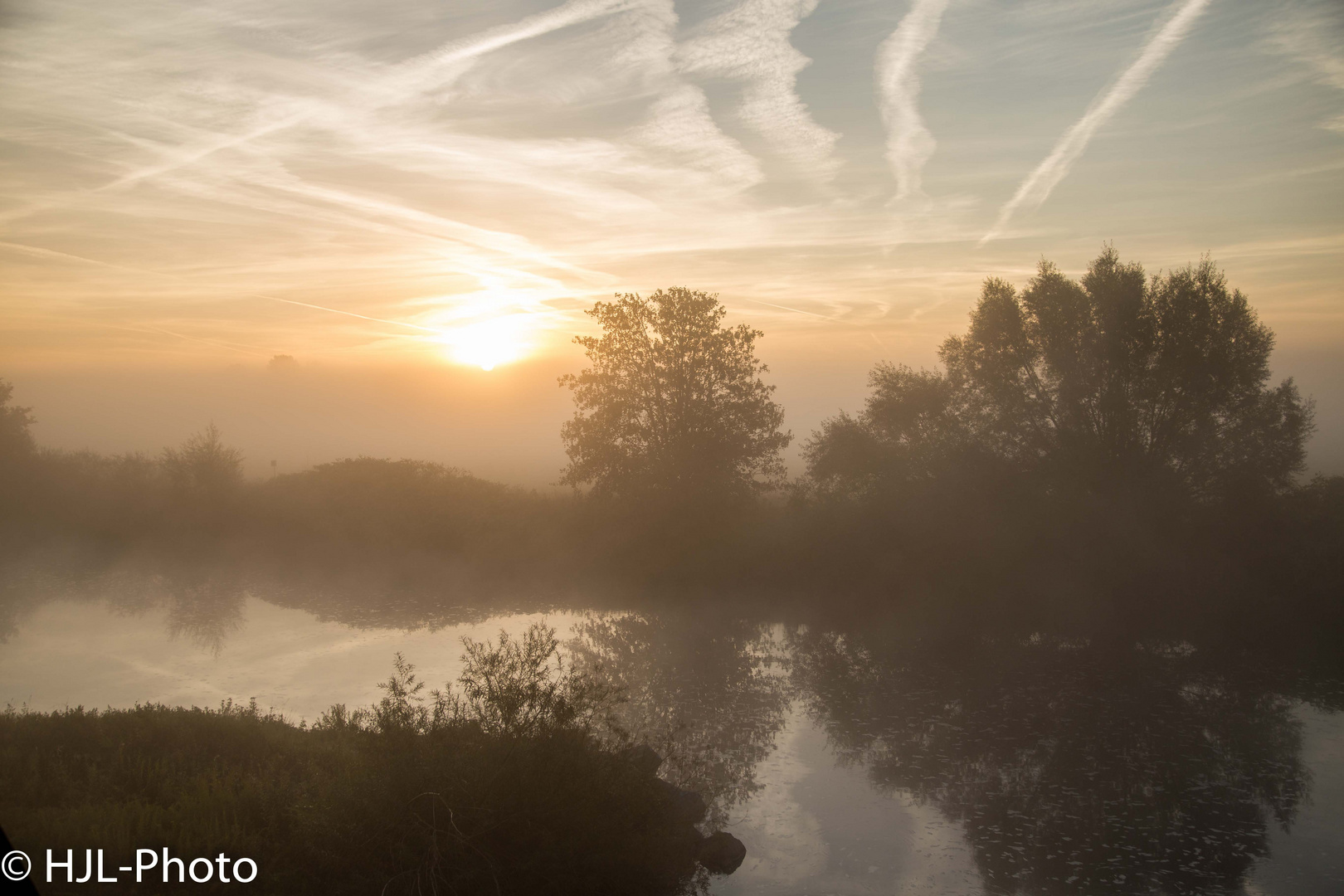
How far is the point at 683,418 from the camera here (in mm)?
31031

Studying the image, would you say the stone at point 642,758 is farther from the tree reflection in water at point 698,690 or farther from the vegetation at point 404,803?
the tree reflection in water at point 698,690

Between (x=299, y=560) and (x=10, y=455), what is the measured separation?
19.5 meters

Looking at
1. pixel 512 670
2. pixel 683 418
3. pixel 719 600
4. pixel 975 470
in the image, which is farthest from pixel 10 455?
pixel 975 470

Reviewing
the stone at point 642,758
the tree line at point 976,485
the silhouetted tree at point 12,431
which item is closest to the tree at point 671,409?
the tree line at point 976,485

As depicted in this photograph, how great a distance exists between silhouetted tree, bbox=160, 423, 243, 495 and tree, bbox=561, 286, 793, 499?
19638 millimetres

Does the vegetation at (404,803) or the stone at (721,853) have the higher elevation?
the vegetation at (404,803)

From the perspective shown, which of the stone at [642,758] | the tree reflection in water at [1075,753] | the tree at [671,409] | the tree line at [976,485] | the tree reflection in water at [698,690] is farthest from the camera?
the tree at [671,409]

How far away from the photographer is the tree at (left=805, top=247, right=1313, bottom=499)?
25.9 m

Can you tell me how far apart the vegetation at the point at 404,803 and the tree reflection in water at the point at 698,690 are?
8.22 ft

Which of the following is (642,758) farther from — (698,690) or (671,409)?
(671,409)

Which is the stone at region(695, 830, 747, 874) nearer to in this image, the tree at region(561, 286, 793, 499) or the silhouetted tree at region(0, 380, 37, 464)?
the tree at region(561, 286, 793, 499)

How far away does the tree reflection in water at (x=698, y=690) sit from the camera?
13.6m

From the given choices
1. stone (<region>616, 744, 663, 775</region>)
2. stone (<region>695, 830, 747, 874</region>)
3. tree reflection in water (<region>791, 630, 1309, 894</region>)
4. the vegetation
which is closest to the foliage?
tree reflection in water (<region>791, 630, 1309, 894</region>)

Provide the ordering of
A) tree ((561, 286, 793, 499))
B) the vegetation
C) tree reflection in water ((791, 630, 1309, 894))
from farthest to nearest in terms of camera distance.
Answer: tree ((561, 286, 793, 499))
tree reflection in water ((791, 630, 1309, 894))
the vegetation
